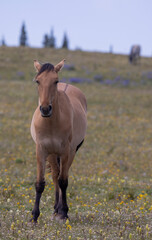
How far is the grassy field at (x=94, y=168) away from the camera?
20.7 feet

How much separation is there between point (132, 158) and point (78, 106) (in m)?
7.08

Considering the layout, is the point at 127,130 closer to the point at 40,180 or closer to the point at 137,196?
the point at 137,196

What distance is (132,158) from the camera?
15.0 metres

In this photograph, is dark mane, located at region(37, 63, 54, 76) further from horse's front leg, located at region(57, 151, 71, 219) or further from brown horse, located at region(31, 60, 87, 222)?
horse's front leg, located at region(57, 151, 71, 219)

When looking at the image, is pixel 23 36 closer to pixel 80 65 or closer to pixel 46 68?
pixel 80 65

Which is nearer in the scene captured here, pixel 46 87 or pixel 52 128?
pixel 46 87

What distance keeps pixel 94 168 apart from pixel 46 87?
7.53 meters

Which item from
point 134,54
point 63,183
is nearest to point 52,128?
point 63,183

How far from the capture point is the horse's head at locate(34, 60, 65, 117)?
229 inches

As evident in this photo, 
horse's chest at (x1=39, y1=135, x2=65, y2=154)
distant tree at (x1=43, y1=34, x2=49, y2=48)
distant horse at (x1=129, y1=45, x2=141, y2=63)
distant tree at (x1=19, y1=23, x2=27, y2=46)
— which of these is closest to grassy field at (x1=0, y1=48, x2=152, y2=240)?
horse's chest at (x1=39, y1=135, x2=65, y2=154)

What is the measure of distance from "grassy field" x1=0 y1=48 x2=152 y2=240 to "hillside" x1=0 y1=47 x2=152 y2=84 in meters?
0.52

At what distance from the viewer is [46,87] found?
6.01m

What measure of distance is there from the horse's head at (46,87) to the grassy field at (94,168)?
208 cm

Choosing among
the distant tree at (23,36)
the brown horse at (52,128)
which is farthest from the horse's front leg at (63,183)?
the distant tree at (23,36)
